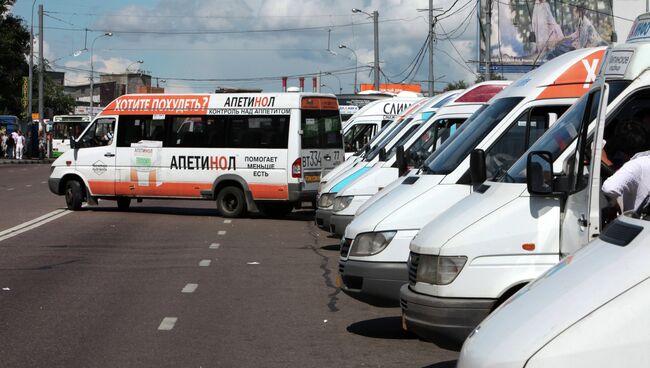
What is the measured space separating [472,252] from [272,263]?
748 cm

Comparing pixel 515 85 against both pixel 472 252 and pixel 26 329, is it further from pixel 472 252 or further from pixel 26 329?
pixel 26 329

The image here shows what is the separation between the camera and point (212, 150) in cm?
2139

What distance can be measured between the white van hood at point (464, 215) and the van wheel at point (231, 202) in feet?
47.0

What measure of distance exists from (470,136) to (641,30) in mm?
2498

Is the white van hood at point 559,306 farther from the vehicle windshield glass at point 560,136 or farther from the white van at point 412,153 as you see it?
the white van at point 412,153

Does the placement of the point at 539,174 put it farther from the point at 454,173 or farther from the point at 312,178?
the point at 312,178

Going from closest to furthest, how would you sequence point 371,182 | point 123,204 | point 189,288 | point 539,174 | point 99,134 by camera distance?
point 539,174 < point 189,288 < point 371,182 < point 99,134 < point 123,204

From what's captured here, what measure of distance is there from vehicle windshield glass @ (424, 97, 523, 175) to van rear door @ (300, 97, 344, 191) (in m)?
11.5

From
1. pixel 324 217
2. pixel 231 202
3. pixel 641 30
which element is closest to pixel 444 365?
pixel 641 30

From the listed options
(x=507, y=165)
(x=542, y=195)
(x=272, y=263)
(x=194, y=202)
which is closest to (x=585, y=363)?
(x=542, y=195)

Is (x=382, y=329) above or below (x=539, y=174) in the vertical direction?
below

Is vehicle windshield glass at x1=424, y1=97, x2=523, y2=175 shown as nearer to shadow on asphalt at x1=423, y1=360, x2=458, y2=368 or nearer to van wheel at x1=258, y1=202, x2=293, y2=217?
shadow on asphalt at x1=423, y1=360, x2=458, y2=368

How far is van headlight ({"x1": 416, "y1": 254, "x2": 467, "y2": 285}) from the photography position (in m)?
6.67


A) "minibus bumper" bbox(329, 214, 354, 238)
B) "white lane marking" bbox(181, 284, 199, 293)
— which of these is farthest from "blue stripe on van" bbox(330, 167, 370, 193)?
"white lane marking" bbox(181, 284, 199, 293)
